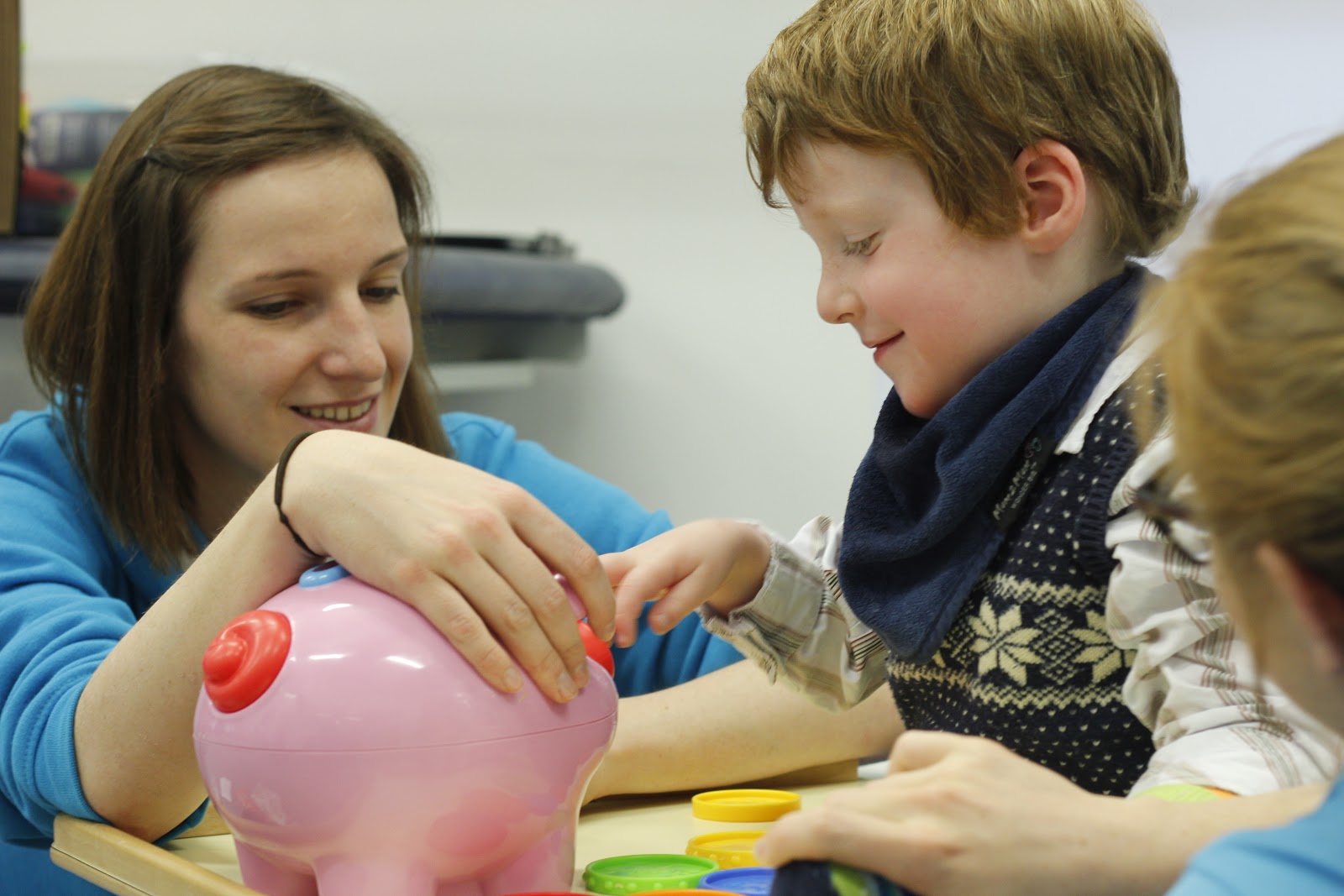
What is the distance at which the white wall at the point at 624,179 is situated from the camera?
201 centimetres

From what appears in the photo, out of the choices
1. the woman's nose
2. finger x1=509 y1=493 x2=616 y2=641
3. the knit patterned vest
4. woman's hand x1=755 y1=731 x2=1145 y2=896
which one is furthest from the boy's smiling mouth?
the woman's nose

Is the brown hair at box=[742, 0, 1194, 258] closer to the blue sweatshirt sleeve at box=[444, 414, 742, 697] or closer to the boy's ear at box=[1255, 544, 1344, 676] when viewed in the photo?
the boy's ear at box=[1255, 544, 1344, 676]

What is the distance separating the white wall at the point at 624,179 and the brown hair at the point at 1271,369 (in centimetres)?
153

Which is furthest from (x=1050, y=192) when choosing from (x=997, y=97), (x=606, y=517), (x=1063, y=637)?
(x=606, y=517)

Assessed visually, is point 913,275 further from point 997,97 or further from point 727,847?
point 727,847

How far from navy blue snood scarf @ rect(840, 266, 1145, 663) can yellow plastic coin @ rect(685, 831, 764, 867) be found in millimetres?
137

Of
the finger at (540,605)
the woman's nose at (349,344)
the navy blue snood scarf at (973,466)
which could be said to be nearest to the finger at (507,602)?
the finger at (540,605)

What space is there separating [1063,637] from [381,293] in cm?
66

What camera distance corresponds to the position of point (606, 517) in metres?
1.19

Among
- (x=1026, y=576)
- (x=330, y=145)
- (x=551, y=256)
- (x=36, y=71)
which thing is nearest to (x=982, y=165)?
(x=1026, y=576)

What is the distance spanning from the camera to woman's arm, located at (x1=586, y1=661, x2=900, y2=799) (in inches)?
32.8

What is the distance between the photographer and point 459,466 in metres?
0.65

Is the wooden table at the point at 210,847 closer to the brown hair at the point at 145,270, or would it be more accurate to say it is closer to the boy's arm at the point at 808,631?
the boy's arm at the point at 808,631

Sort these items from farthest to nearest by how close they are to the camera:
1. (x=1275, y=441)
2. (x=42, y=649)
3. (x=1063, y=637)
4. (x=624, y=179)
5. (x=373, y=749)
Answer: (x=624, y=179), (x=42, y=649), (x=1063, y=637), (x=373, y=749), (x=1275, y=441)
